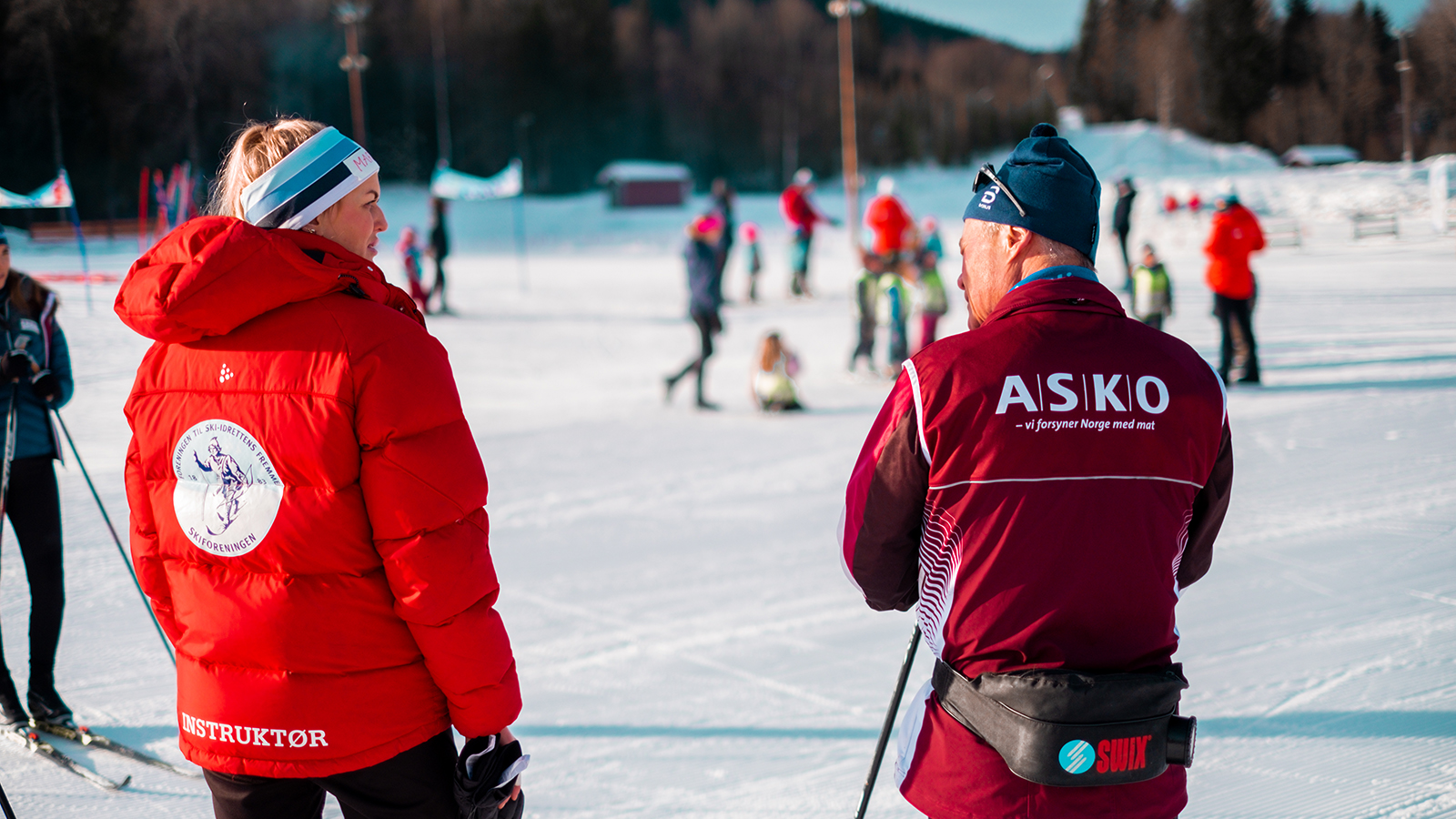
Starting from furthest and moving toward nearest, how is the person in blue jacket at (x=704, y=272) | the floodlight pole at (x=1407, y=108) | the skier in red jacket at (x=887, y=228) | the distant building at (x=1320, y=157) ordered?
the distant building at (x=1320, y=157)
the floodlight pole at (x=1407, y=108)
the skier in red jacket at (x=887, y=228)
the person in blue jacket at (x=704, y=272)

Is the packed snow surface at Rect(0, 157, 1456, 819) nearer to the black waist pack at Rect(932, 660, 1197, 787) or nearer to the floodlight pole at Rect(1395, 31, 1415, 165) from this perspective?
the black waist pack at Rect(932, 660, 1197, 787)

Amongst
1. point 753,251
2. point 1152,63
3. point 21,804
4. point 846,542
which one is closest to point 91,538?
point 21,804

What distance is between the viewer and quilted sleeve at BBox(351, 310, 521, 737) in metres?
1.35

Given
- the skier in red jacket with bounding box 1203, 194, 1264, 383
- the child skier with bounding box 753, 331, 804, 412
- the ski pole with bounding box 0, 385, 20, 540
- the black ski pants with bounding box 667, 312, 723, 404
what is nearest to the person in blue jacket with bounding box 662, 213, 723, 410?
the black ski pants with bounding box 667, 312, 723, 404

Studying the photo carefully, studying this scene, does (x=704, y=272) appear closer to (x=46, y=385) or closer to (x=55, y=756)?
(x=46, y=385)

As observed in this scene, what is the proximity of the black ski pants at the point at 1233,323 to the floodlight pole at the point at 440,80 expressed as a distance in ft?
145

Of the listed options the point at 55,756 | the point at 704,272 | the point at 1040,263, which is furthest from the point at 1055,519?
the point at 704,272

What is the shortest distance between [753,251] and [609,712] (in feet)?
42.9

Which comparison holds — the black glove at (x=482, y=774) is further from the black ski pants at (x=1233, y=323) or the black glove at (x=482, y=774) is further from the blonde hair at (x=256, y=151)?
the black ski pants at (x=1233, y=323)

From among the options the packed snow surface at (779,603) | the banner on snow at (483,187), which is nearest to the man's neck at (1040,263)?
the packed snow surface at (779,603)

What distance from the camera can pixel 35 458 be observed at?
9.71 ft

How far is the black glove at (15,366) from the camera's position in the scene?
2.86 meters

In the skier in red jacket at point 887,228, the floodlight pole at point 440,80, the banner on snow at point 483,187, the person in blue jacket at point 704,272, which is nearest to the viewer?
the person in blue jacket at point 704,272

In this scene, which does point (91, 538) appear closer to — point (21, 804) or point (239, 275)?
point (21, 804)
